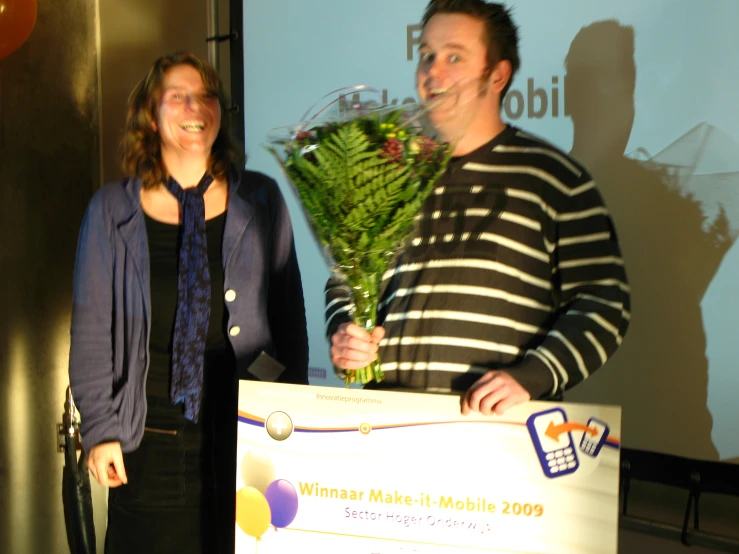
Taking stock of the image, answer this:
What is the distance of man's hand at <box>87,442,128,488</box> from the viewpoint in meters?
1.96

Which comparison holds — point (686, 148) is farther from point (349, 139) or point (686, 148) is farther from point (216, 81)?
point (216, 81)

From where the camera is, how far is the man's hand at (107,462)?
196 centimetres

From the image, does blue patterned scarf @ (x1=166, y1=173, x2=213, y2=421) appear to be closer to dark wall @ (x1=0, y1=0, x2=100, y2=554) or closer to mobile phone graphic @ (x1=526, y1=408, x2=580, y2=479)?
mobile phone graphic @ (x1=526, y1=408, x2=580, y2=479)

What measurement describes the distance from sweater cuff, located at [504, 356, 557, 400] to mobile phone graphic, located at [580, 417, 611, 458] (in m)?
0.17

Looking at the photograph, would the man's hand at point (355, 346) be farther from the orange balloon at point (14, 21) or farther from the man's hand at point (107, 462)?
the orange balloon at point (14, 21)

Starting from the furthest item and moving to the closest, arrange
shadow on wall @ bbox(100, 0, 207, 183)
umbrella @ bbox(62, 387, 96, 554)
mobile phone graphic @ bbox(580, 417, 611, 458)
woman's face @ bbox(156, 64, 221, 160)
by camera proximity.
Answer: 1. shadow on wall @ bbox(100, 0, 207, 183)
2. umbrella @ bbox(62, 387, 96, 554)
3. woman's face @ bbox(156, 64, 221, 160)
4. mobile phone graphic @ bbox(580, 417, 611, 458)

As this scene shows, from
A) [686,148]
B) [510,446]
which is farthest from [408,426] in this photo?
[686,148]

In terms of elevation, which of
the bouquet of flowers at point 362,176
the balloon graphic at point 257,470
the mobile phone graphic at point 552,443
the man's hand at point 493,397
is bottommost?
the balloon graphic at point 257,470

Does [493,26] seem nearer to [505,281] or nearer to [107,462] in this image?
[505,281]

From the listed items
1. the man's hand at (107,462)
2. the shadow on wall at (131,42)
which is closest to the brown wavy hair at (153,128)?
the man's hand at (107,462)

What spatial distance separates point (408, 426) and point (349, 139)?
2.02 feet

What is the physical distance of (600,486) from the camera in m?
1.39

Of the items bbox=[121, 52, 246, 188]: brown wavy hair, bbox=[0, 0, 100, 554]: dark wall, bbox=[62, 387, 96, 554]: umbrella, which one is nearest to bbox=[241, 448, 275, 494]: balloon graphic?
bbox=[121, 52, 246, 188]: brown wavy hair

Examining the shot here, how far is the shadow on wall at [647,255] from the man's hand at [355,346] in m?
0.91
